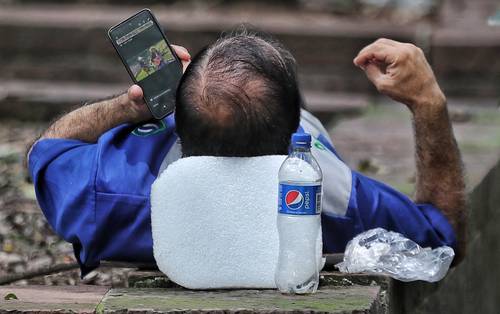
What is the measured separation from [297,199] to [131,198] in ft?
1.85

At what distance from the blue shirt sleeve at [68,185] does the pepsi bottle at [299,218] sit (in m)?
0.62

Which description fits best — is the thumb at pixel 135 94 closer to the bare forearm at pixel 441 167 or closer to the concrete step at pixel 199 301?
the concrete step at pixel 199 301

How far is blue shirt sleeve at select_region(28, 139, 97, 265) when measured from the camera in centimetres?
333

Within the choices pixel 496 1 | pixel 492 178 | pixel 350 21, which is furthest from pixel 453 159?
pixel 496 1

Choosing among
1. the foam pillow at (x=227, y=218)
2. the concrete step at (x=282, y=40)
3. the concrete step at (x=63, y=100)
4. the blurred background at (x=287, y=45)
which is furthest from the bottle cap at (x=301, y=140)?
the concrete step at (x=282, y=40)

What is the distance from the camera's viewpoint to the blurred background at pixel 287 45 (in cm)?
739

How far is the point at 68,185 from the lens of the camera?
340 cm

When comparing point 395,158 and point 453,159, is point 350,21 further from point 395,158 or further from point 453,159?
point 453,159

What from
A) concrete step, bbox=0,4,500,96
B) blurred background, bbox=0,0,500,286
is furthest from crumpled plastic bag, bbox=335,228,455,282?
concrete step, bbox=0,4,500,96

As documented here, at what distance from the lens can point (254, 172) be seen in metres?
3.04

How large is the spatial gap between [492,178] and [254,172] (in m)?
1.82

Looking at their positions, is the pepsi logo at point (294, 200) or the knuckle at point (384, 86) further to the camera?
the knuckle at point (384, 86)

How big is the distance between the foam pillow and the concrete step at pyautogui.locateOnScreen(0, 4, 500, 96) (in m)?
4.64

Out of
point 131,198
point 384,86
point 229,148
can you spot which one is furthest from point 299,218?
point 384,86
